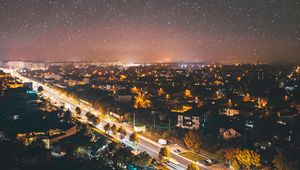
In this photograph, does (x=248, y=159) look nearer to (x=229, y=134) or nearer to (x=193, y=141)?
(x=193, y=141)

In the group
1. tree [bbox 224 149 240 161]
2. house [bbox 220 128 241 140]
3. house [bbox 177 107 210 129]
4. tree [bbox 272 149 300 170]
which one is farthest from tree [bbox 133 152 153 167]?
house [bbox 177 107 210 129]

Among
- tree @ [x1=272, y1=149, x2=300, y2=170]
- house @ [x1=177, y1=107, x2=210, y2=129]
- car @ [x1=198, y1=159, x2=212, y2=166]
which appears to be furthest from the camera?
house @ [x1=177, y1=107, x2=210, y2=129]

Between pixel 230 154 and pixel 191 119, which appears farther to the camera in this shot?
pixel 191 119

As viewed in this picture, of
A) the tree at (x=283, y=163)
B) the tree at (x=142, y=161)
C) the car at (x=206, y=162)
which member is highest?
the tree at (x=283, y=163)

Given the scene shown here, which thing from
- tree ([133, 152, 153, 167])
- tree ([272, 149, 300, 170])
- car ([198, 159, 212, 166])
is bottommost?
car ([198, 159, 212, 166])

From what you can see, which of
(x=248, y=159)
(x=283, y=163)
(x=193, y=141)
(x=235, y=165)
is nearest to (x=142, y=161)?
(x=193, y=141)

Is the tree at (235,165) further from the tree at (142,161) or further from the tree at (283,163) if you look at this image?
the tree at (142,161)

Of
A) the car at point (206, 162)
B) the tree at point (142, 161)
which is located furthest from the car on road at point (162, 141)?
the tree at point (142, 161)

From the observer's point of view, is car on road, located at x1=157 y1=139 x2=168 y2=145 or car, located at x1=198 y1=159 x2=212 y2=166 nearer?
car, located at x1=198 y1=159 x2=212 y2=166

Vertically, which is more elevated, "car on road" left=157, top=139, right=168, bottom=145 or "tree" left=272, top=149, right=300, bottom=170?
"tree" left=272, top=149, right=300, bottom=170

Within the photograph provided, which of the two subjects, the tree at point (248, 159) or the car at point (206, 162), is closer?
the tree at point (248, 159)

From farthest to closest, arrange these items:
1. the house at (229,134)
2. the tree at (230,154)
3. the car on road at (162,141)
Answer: the house at (229,134) < the car on road at (162,141) < the tree at (230,154)

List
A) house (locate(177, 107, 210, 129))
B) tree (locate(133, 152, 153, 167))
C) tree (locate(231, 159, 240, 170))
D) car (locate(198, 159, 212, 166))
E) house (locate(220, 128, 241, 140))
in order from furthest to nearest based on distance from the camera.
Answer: house (locate(177, 107, 210, 129)) < house (locate(220, 128, 241, 140)) < car (locate(198, 159, 212, 166)) < tree (locate(133, 152, 153, 167)) < tree (locate(231, 159, 240, 170))

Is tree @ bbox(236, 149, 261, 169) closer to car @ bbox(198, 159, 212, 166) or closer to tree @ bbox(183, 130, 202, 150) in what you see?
car @ bbox(198, 159, 212, 166)
